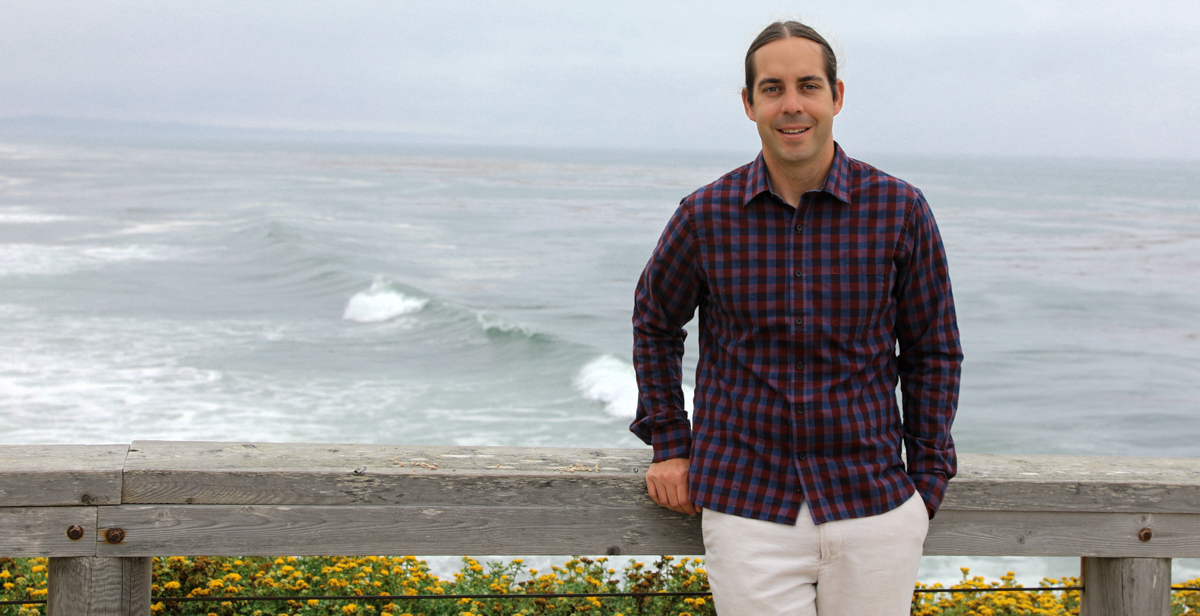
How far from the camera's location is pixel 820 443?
204 centimetres

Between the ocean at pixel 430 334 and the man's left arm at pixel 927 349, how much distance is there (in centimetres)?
675

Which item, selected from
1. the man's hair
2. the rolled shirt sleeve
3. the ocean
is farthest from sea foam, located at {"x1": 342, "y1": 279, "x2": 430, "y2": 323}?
the man's hair

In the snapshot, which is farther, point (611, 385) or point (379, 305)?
point (379, 305)

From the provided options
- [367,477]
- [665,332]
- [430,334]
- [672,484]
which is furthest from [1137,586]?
[430,334]

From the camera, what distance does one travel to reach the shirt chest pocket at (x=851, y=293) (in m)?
2.05

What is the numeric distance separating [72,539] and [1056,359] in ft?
64.2

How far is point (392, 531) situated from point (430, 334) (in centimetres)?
1664

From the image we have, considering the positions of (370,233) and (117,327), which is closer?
(117,327)

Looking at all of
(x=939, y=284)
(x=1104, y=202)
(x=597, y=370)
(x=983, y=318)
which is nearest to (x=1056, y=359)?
(x=983, y=318)

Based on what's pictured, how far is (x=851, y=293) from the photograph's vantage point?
205cm

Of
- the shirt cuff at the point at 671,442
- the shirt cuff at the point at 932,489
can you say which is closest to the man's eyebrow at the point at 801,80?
the shirt cuff at the point at 671,442

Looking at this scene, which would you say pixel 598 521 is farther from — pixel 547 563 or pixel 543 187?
pixel 543 187

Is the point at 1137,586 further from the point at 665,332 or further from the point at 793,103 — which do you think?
the point at 793,103

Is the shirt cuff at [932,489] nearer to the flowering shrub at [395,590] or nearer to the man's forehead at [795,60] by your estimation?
the man's forehead at [795,60]
